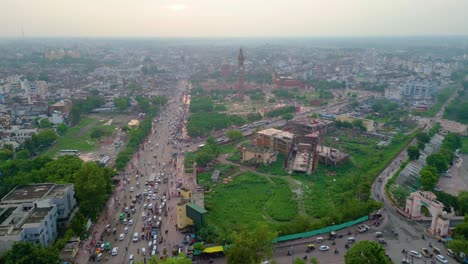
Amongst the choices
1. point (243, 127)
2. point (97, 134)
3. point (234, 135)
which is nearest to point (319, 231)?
point (234, 135)

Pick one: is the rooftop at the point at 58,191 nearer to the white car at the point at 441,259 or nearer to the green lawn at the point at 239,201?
the green lawn at the point at 239,201

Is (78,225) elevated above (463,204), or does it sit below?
below

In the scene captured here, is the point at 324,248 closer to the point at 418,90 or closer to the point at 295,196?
the point at 295,196

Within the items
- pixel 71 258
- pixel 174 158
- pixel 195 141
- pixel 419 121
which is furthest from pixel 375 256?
pixel 419 121

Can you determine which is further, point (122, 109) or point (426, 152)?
point (122, 109)

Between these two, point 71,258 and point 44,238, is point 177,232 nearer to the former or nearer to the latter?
point 71,258

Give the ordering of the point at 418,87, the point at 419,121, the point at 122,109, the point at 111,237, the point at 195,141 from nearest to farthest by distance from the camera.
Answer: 1. the point at 111,237
2. the point at 195,141
3. the point at 419,121
4. the point at 122,109
5. the point at 418,87
